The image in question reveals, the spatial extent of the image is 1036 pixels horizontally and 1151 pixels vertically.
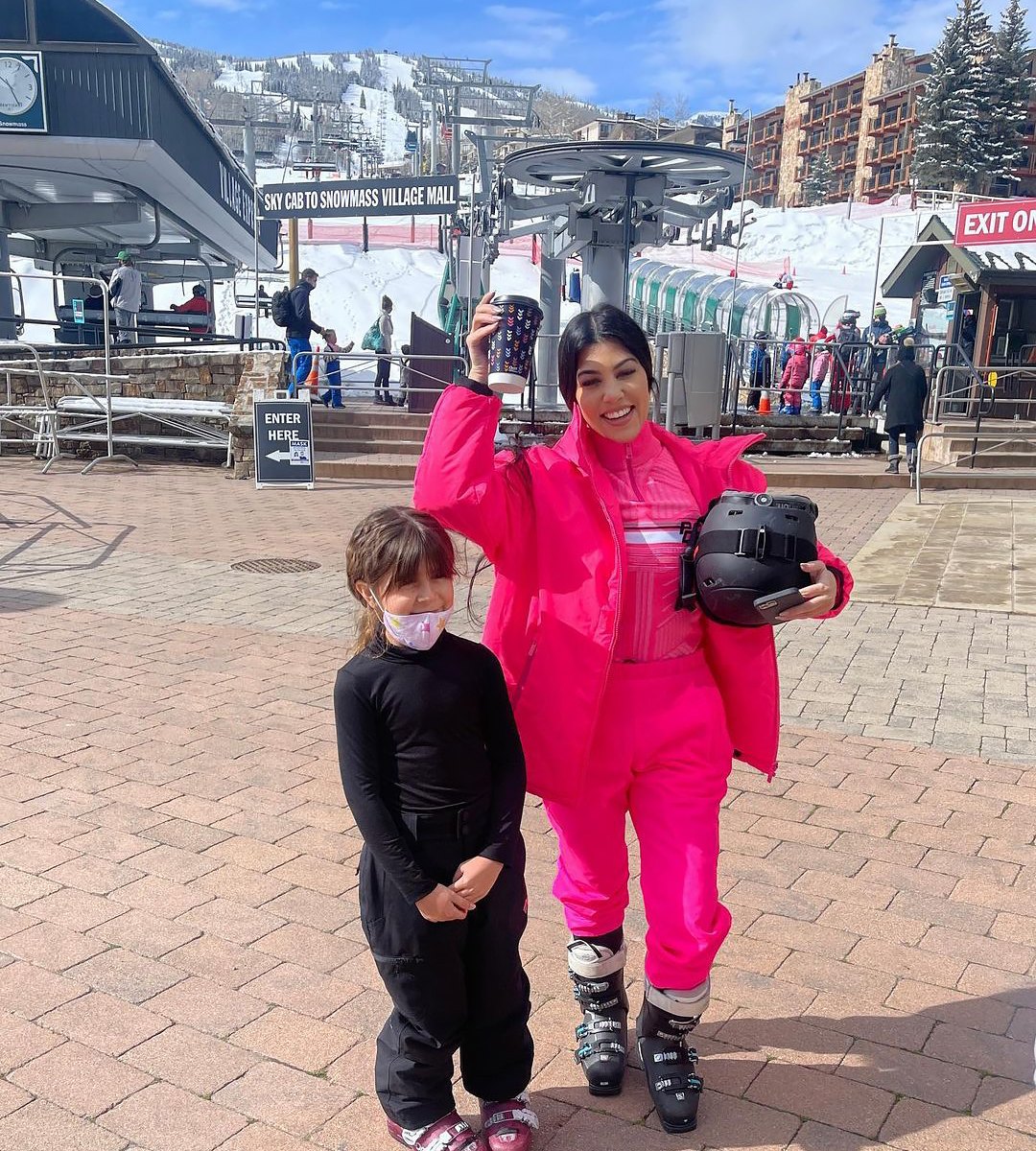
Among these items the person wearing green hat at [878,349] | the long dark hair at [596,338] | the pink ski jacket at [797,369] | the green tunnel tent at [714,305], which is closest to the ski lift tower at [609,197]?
the pink ski jacket at [797,369]

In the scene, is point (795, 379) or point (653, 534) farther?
point (795, 379)

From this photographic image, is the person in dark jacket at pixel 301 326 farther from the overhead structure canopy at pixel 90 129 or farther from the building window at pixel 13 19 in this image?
the building window at pixel 13 19

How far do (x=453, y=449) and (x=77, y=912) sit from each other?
2.10m

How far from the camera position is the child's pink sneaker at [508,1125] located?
2.25 m

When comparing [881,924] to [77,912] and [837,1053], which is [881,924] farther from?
[77,912]

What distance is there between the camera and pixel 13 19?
1535 centimetres

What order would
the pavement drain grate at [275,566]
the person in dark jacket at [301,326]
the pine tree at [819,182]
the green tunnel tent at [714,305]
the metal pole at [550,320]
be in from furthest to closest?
→ the pine tree at [819,182]
the green tunnel tent at [714,305]
the metal pole at [550,320]
the person in dark jacket at [301,326]
the pavement drain grate at [275,566]

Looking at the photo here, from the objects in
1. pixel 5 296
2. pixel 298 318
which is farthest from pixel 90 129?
pixel 5 296

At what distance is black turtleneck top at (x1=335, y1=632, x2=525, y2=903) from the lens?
6.70 ft

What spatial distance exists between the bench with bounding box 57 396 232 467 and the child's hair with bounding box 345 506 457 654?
12281 mm

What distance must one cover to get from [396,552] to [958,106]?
7464 centimetres

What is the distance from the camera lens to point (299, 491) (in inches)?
499

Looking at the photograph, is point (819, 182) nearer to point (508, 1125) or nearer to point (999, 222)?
point (999, 222)

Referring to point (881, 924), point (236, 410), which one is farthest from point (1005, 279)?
point (881, 924)
